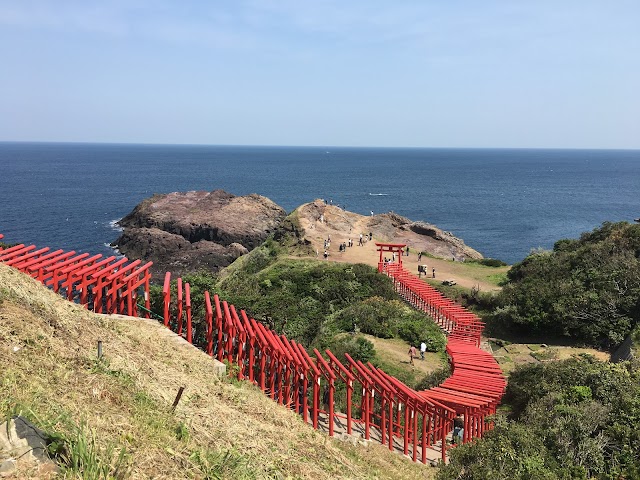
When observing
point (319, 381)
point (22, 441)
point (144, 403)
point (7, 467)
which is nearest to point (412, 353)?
point (319, 381)

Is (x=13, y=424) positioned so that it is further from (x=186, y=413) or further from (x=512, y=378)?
(x=512, y=378)

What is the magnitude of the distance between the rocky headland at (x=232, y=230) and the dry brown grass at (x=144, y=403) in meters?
30.8

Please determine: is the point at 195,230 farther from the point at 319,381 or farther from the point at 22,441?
the point at 22,441

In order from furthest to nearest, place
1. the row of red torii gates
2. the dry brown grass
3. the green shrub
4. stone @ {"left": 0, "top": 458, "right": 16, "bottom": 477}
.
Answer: the green shrub, the row of red torii gates, the dry brown grass, stone @ {"left": 0, "top": 458, "right": 16, "bottom": 477}

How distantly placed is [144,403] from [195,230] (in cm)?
5875

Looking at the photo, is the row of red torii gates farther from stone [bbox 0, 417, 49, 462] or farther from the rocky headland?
the rocky headland

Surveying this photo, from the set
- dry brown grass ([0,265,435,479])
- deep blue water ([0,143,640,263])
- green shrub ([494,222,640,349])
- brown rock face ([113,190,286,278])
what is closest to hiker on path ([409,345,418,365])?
green shrub ([494,222,640,349])

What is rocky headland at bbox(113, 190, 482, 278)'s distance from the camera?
51000 mm

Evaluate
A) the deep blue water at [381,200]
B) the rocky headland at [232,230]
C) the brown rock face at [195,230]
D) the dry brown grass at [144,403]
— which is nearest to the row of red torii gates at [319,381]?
the dry brown grass at [144,403]

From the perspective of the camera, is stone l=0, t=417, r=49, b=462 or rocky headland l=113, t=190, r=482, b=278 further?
rocky headland l=113, t=190, r=482, b=278

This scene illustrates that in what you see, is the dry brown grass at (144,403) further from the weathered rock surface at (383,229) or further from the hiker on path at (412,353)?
the weathered rock surface at (383,229)

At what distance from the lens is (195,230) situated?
66375mm

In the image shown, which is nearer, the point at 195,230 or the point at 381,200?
the point at 195,230

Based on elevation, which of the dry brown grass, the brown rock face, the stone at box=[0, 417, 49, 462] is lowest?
the brown rock face
